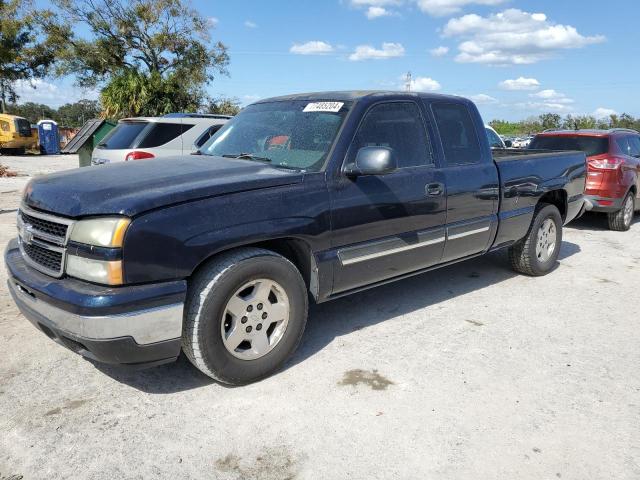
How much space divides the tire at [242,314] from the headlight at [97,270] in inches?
17.4

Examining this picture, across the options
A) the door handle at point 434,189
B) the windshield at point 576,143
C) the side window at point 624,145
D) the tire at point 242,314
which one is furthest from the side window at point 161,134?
the side window at point 624,145

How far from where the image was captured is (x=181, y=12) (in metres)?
24.9

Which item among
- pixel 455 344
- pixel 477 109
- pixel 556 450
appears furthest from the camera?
pixel 477 109

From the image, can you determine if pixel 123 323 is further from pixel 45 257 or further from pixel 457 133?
pixel 457 133

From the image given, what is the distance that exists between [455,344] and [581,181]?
11.2 feet

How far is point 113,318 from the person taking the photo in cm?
273

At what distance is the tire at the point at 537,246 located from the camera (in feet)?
18.6

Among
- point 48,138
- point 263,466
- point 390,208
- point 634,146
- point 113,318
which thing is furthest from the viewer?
point 48,138

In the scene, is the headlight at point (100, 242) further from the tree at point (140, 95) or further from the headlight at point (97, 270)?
the tree at point (140, 95)

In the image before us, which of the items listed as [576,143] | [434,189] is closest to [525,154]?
[434,189]

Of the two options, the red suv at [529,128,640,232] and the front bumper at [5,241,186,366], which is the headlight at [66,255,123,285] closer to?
the front bumper at [5,241,186,366]

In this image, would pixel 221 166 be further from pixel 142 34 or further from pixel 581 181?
pixel 142 34

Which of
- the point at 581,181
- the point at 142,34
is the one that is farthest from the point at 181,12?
the point at 581,181

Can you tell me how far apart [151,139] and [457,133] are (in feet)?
17.3
